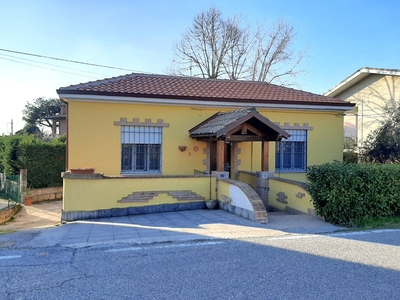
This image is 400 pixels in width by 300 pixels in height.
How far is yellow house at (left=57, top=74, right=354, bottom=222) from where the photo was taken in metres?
9.81

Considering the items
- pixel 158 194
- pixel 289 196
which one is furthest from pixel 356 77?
pixel 158 194

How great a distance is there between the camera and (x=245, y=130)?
10469mm

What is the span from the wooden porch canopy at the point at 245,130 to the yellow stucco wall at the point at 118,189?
0.96 metres

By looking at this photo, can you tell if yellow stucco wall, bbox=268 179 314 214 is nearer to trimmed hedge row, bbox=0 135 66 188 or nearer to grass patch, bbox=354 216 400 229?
grass patch, bbox=354 216 400 229

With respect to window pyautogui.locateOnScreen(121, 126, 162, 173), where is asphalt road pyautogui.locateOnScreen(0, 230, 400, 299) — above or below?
below

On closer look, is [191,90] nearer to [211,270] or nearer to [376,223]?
[376,223]

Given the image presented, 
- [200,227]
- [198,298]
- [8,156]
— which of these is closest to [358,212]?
[200,227]

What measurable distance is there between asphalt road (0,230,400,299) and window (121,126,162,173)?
240 inches

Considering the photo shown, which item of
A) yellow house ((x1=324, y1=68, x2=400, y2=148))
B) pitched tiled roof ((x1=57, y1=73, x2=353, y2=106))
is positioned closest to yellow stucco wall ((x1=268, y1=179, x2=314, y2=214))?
pitched tiled roof ((x1=57, y1=73, x2=353, y2=106))

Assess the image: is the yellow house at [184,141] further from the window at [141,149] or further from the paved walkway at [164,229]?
the paved walkway at [164,229]

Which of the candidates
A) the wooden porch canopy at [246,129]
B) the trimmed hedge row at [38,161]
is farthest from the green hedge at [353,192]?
the trimmed hedge row at [38,161]

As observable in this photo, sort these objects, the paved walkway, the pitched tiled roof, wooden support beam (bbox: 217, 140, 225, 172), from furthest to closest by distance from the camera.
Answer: the pitched tiled roof, wooden support beam (bbox: 217, 140, 225, 172), the paved walkway

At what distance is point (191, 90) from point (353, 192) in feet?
24.3

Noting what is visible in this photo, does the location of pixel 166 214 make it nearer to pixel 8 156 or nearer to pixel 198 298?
pixel 198 298
